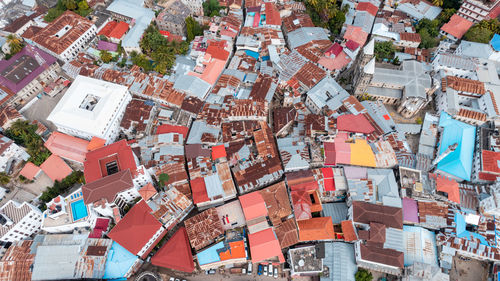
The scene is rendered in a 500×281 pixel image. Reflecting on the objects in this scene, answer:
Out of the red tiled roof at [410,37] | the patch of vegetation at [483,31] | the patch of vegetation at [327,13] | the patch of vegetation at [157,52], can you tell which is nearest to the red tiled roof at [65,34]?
the patch of vegetation at [157,52]

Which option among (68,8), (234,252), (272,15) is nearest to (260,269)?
(234,252)

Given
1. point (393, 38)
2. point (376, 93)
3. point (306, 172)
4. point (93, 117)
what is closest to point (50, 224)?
point (93, 117)

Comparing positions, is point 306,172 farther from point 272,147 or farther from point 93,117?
point 93,117

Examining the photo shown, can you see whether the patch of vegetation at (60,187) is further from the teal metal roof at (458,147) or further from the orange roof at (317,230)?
the teal metal roof at (458,147)

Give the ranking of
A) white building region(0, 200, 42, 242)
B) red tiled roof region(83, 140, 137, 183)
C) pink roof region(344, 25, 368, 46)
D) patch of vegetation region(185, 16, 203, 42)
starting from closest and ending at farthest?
white building region(0, 200, 42, 242), red tiled roof region(83, 140, 137, 183), patch of vegetation region(185, 16, 203, 42), pink roof region(344, 25, 368, 46)

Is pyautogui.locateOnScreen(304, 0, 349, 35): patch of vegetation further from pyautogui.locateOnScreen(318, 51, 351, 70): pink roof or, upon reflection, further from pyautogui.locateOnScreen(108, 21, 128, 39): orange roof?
pyautogui.locateOnScreen(108, 21, 128, 39): orange roof

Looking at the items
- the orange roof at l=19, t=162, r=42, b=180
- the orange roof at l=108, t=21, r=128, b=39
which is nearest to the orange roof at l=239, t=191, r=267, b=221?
the orange roof at l=19, t=162, r=42, b=180
